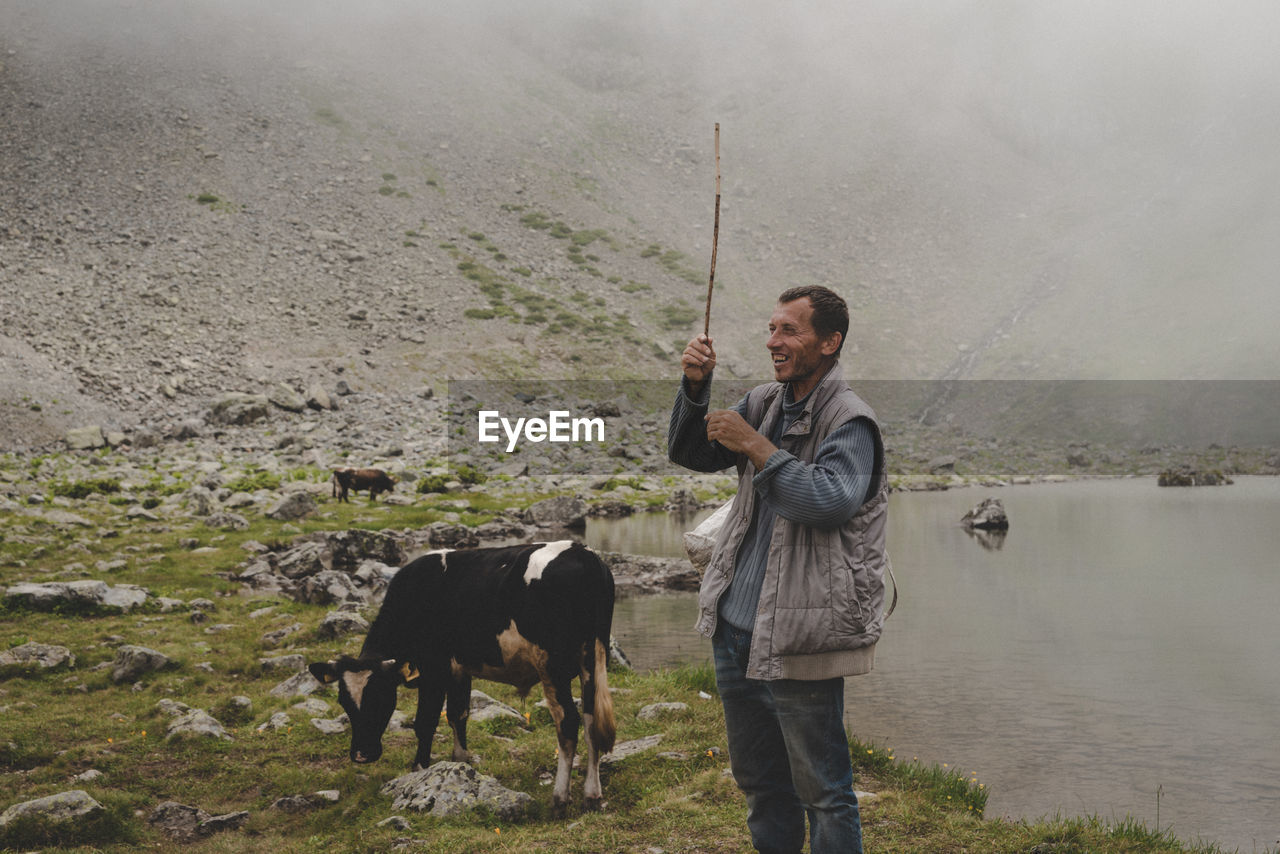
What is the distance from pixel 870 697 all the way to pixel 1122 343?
8863cm

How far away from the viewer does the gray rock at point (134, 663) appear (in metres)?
11.0

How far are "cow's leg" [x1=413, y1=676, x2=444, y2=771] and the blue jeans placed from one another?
165 inches

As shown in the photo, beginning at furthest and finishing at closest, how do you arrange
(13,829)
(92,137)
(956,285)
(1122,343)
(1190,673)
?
(956,285) < (1122,343) < (92,137) < (1190,673) < (13,829)

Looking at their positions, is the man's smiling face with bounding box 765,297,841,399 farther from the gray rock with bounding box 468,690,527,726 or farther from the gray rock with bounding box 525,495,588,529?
the gray rock with bounding box 525,495,588,529

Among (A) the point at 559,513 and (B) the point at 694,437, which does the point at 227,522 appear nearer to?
(A) the point at 559,513

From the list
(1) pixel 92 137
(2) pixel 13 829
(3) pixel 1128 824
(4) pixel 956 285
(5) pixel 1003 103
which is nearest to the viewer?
(2) pixel 13 829

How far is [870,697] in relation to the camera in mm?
12141

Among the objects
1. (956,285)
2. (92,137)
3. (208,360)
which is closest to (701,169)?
Answer: (956,285)

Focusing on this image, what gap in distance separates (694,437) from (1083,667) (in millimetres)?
12090

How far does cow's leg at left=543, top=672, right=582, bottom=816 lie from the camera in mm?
7137

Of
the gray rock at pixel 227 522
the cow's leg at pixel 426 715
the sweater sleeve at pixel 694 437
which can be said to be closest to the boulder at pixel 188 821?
the cow's leg at pixel 426 715

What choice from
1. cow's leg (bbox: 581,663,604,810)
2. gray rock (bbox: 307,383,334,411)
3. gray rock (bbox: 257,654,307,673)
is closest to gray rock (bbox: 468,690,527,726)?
cow's leg (bbox: 581,663,604,810)

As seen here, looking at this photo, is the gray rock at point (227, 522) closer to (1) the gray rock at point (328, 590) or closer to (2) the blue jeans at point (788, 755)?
(1) the gray rock at point (328, 590)

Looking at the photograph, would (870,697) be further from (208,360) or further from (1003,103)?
(1003,103)
